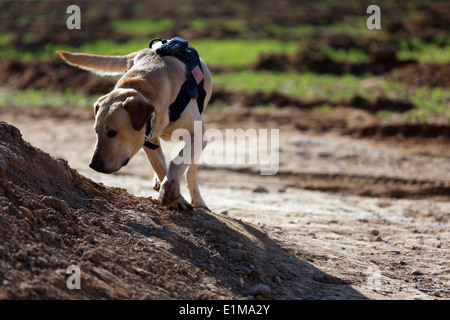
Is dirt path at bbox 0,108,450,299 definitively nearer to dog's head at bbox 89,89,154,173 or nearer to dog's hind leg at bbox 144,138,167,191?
dog's hind leg at bbox 144,138,167,191

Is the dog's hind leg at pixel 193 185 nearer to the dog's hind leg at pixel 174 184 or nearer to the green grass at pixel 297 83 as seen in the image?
the dog's hind leg at pixel 174 184

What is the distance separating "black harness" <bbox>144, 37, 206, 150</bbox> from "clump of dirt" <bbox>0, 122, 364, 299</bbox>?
2.77 ft

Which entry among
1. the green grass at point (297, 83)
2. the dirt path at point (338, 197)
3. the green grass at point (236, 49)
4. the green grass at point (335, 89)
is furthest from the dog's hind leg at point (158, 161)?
the green grass at point (236, 49)

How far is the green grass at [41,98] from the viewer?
54.8ft

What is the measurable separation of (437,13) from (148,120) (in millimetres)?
23619

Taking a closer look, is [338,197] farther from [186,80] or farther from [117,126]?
[117,126]

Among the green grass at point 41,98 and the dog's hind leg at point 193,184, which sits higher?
the green grass at point 41,98

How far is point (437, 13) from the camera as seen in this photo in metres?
25.6

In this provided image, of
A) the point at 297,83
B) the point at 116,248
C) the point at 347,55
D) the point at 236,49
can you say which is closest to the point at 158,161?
the point at 116,248

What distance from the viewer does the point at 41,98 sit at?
17.5 meters

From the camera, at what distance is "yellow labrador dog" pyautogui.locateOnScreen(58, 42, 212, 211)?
502cm

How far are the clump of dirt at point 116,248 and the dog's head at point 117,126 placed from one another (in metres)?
0.41
